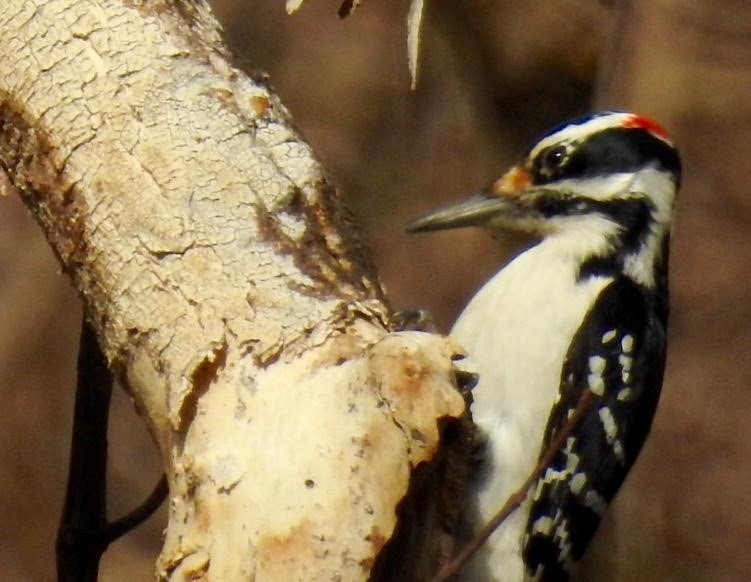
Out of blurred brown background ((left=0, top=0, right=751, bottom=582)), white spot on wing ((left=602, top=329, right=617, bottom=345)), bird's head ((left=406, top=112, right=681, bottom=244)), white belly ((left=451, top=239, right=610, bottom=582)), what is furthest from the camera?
blurred brown background ((left=0, top=0, right=751, bottom=582))

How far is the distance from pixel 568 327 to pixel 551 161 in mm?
419

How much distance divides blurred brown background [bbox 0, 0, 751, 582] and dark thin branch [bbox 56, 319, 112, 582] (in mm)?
3250

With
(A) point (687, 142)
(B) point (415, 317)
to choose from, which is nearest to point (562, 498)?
(B) point (415, 317)

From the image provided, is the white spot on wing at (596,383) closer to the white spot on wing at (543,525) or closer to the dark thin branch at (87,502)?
the white spot on wing at (543,525)

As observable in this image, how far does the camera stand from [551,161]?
152 inches

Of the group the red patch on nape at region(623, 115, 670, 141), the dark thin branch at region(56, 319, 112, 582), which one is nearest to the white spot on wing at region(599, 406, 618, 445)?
the red patch on nape at region(623, 115, 670, 141)

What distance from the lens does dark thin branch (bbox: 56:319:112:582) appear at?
331 cm

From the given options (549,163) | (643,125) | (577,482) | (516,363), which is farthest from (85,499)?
(643,125)

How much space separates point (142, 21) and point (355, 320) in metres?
0.74

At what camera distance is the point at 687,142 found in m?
6.70

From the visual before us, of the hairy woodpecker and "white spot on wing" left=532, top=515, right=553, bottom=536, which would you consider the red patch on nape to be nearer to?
the hairy woodpecker

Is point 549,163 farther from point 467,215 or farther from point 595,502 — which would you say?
point 595,502

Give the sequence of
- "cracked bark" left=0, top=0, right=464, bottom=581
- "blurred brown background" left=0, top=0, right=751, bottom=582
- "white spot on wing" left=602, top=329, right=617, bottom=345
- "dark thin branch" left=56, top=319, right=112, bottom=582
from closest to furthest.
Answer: "cracked bark" left=0, top=0, right=464, bottom=581
"dark thin branch" left=56, top=319, right=112, bottom=582
"white spot on wing" left=602, top=329, right=617, bottom=345
"blurred brown background" left=0, top=0, right=751, bottom=582

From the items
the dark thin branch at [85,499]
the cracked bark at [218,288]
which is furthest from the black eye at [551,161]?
the dark thin branch at [85,499]
